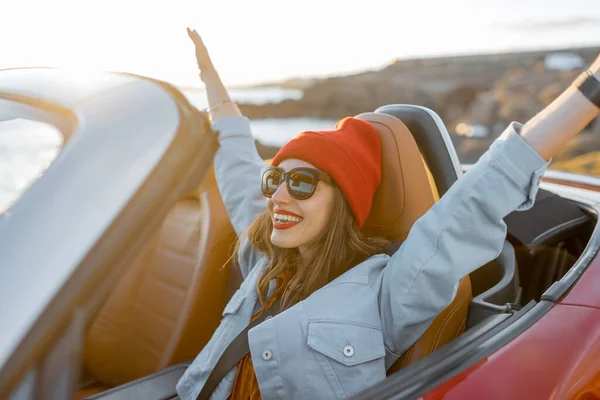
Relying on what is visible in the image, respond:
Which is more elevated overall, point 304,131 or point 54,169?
point 54,169

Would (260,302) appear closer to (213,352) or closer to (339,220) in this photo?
(213,352)

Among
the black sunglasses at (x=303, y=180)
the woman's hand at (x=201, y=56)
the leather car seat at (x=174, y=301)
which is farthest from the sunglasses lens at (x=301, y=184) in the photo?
the woman's hand at (x=201, y=56)

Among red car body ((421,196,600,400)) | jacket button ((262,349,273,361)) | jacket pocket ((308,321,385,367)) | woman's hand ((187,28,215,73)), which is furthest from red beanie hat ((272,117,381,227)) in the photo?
woman's hand ((187,28,215,73))

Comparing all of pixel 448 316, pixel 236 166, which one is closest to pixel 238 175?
pixel 236 166

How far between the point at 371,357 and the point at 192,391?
1.83ft

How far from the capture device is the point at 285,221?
1.53m

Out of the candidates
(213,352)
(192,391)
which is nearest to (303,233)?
(213,352)

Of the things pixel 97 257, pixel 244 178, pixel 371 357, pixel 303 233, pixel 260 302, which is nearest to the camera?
pixel 97 257

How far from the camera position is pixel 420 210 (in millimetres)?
1607

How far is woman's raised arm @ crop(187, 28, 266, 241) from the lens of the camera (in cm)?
196

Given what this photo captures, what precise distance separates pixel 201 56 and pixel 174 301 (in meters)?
0.91

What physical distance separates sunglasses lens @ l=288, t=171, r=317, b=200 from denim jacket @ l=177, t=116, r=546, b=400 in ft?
0.78

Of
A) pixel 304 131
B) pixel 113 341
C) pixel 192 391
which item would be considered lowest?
pixel 113 341

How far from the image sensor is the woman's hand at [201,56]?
6.83ft
